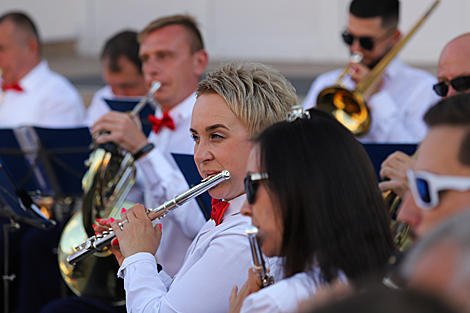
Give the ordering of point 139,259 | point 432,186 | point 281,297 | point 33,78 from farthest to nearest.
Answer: point 33,78 → point 139,259 → point 281,297 → point 432,186

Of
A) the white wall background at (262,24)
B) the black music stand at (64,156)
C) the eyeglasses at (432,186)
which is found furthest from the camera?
the white wall background at (262,24)

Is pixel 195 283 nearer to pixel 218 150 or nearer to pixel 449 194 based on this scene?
pixel 218 150

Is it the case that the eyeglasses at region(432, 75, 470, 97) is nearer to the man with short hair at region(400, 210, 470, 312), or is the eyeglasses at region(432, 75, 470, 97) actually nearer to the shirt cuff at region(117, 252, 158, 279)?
the shirt cuff at region(117, 252, 158, 279)

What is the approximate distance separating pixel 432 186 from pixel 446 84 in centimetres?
134

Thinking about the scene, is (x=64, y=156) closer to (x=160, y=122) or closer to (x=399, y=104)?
(x=160, y=122)

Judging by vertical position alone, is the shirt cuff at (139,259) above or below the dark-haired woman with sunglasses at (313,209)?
below

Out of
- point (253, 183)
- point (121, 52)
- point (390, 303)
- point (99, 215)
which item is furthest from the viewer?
point (121, 52)

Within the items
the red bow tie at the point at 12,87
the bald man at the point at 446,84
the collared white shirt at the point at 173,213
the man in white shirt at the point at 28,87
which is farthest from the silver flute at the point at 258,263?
the red bow tie at the point at 12,87

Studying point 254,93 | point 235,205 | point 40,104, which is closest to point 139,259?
point 235,205

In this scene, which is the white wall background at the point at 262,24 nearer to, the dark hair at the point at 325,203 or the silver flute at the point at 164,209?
the silver flute at the point at 164,209

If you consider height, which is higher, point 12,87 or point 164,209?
point 164,209

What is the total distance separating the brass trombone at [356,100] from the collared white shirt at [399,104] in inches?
2.5

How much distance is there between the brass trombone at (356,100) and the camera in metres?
2.96

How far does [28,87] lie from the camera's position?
13.1ft
